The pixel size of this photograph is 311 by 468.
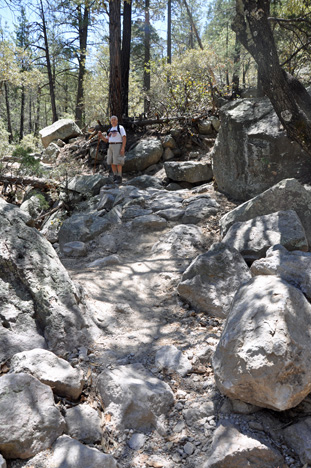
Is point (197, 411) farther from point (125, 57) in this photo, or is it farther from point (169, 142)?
point (125, 57)

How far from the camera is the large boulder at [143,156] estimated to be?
9984 millimetres

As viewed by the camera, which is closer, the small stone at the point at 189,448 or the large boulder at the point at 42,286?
the small stone at the point at 189,448

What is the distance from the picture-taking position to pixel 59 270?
131 inches

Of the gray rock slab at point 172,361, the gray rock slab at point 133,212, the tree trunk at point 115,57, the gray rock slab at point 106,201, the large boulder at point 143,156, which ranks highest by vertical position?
the tree trunk at point 115,57

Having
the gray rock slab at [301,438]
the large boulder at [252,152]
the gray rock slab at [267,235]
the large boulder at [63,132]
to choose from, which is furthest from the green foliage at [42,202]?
the gray rock slab at [301,438]

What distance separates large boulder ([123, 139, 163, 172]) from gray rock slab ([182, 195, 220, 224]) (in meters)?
3.41

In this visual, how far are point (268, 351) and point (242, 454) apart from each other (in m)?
0.61

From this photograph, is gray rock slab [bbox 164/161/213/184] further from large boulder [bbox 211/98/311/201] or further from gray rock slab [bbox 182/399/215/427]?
gray rock slab [bbox 182/399/215/427]

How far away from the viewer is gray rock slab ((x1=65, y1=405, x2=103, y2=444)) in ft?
7.15

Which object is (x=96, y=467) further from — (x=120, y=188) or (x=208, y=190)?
(x=120, y=188)

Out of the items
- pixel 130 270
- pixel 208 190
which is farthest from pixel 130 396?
pixel 208 190

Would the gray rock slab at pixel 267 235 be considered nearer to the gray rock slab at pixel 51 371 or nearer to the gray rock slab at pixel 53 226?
the gray rock slab at pixel 51 371

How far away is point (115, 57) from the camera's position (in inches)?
412

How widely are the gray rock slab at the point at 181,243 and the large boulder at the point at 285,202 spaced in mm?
748
